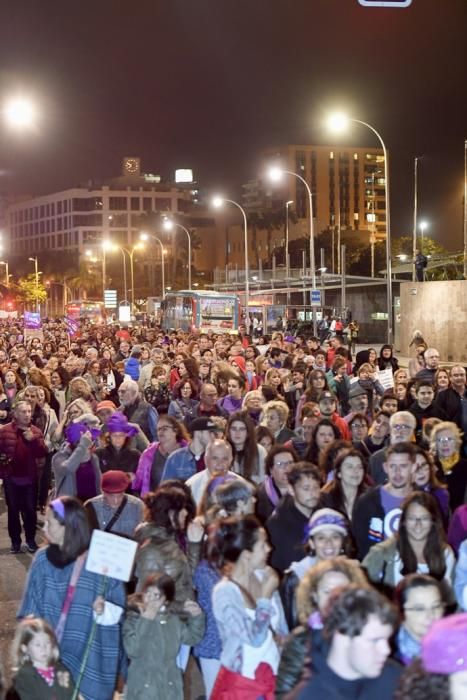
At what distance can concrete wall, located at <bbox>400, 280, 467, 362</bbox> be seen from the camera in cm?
3562

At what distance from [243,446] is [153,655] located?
148 inches

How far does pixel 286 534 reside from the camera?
6719mm

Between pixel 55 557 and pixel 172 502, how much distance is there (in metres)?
0.96

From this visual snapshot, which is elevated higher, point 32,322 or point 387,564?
point 32,322

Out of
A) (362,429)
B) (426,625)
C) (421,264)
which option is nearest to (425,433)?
(362,429)

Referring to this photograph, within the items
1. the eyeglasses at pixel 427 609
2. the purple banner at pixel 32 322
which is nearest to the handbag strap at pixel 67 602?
the eyeglasses at pixel 427 609

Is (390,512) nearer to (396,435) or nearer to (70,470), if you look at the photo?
(396,435)

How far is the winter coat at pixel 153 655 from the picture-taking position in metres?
5.44

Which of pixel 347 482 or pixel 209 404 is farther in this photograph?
pixel 209 404

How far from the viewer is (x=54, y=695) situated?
4.97 meters

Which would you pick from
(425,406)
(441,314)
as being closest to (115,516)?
(425,406)

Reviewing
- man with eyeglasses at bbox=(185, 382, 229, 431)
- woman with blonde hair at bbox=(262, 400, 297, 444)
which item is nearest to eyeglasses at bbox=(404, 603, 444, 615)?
woman with blonde hair at bbox=(262, 400, 297, 444)

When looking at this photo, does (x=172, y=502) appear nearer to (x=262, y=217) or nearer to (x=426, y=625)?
(x=426, y=625)

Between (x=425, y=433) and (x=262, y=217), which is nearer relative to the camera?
(x=425, y=433)
